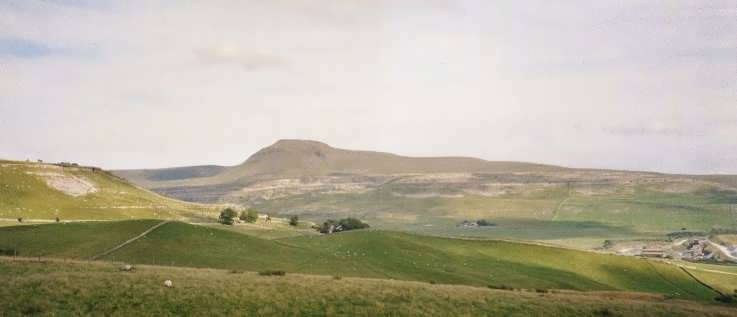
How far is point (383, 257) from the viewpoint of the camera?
99125mm

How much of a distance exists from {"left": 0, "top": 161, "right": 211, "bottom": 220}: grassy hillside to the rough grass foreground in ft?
325

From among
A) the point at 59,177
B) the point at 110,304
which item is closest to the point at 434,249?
the point at 110,304

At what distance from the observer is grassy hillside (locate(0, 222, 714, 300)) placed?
8212 cm

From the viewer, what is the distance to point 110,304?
37031mm

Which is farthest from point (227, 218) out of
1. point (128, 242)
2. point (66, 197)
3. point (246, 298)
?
point (246, 298)

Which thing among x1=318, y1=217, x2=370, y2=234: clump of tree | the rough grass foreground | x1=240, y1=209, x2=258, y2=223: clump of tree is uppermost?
the rough grass foreground

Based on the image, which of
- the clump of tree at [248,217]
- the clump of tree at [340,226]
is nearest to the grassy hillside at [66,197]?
the clump of tree at [248,217]

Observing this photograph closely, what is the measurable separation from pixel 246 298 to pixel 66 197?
14091 cm

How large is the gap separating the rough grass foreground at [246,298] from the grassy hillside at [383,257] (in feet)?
92.5

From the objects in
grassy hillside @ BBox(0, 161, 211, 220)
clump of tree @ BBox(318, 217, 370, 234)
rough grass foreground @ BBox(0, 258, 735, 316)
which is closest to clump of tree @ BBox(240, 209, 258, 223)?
grassy hillside @ BBox(0, 161, 211, 220)

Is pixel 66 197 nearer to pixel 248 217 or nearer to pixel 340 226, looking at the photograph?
pixel 248 217

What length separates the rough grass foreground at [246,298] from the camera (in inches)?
1471

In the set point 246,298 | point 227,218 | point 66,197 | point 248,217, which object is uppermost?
point 66,197

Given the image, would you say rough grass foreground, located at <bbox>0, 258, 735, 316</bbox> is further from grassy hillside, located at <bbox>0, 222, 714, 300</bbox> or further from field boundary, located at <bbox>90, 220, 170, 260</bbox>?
grassy hillside, located at <bbox>0, 222, 714, 300</bbox>
